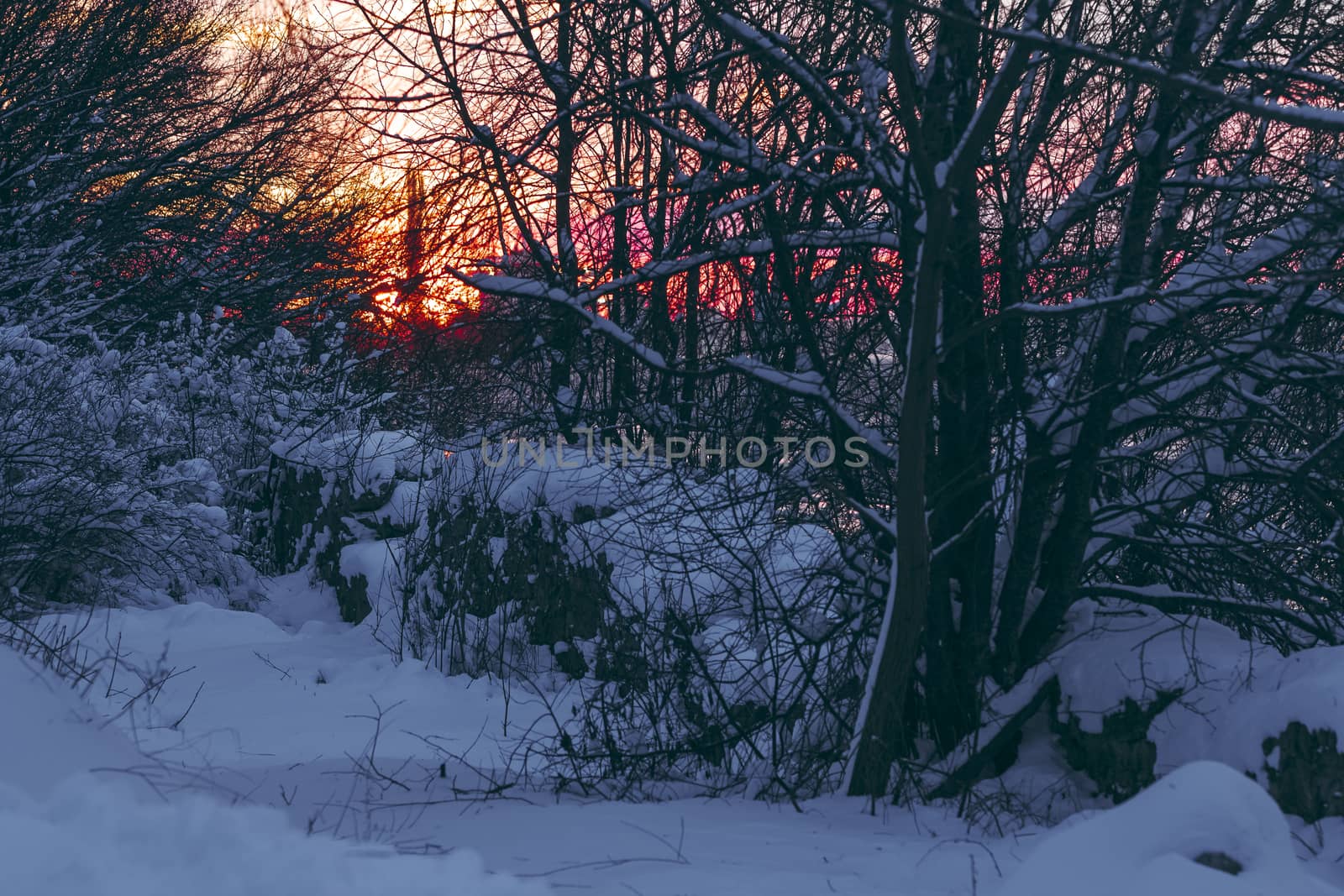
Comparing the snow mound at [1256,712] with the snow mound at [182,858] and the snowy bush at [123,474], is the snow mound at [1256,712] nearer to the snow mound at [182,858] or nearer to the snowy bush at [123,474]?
the snow mound at [182,858]

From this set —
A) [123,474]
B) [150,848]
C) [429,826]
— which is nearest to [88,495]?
[123,474]

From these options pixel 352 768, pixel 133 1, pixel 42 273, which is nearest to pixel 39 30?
pixel 133 1

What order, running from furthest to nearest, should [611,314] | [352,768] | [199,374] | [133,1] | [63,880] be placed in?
[133,1] → [199,374] → [611,314] → [352,768] → [63,880]

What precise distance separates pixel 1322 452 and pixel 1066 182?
60.8 inches

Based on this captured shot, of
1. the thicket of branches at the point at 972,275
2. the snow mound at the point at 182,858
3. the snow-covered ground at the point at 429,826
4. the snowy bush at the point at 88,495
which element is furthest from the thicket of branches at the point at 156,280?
the snow mound at the point at 182,858

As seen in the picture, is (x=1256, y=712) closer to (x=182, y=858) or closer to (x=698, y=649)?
(x=698, y=649)

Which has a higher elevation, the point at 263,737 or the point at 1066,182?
the point at 1066,182

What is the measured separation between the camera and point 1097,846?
2.24 metres

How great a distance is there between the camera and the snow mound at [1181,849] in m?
2.10

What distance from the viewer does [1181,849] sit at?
2188 mm

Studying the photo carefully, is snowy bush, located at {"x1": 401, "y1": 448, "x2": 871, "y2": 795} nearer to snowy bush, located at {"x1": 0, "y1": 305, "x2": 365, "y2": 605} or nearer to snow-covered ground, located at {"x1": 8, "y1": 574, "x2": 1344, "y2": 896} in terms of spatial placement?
snow-covered ground, located at {"x1": 8, "y1": 574, "x2": 1344, "y2": 896}

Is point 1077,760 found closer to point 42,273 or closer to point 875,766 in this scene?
point 875,766

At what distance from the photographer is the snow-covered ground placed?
221 centimetres

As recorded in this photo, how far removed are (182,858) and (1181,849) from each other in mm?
2043
